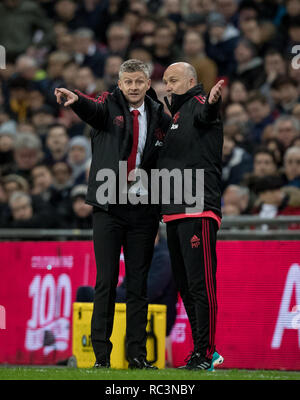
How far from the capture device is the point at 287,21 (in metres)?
15.5

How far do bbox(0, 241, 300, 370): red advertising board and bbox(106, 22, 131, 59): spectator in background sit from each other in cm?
603

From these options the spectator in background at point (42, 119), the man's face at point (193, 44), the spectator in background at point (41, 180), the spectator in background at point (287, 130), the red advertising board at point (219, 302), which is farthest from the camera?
the spectator in background at point (42, 119)

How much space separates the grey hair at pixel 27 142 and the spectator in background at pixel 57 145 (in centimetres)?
21

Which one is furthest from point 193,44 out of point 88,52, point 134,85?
point 134,85

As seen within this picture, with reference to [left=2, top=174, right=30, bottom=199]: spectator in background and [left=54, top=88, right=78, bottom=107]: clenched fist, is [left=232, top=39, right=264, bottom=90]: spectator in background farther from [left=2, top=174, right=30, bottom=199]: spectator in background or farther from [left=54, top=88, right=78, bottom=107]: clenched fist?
[left=54, top=88, right=78, bottom=107]: clenched fist

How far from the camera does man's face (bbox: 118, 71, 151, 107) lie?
770 centimetres

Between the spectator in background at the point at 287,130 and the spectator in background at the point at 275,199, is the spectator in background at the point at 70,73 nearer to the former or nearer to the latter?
the spectator in background at the point at 287,130

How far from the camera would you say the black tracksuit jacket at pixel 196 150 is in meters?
7.50

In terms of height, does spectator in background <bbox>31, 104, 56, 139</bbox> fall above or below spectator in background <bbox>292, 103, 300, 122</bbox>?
above

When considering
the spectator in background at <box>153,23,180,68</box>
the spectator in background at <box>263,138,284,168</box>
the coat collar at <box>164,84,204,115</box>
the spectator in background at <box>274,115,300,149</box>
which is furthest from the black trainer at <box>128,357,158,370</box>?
the spectator in background at <box>153,23,180,68</box>

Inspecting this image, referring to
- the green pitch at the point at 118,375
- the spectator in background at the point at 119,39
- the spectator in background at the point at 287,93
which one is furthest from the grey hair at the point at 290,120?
the green pitch at the point at 118,375

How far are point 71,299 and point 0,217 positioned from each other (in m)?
2.48

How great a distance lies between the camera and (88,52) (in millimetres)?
17203

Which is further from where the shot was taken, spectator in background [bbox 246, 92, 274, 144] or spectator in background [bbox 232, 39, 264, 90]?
spectator in background [bbox 232, 39, 264, 90]
